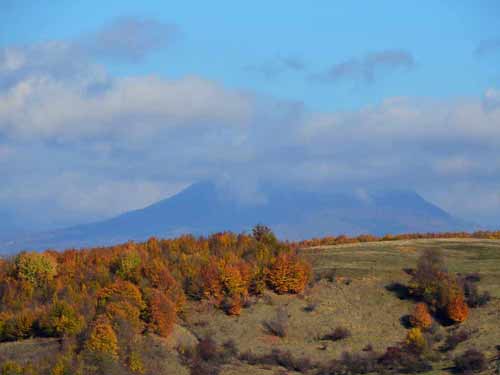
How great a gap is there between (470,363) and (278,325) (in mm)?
11158

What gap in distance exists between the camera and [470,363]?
39.9 metres

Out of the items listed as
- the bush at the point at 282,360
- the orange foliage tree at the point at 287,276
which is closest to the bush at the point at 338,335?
the bush at the point at 282,360

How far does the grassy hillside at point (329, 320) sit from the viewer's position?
42500mm

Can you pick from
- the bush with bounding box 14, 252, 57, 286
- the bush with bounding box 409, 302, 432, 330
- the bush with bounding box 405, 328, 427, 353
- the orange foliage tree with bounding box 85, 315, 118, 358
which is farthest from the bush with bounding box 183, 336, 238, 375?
the bush with bounding box 14, 252, 57, 286

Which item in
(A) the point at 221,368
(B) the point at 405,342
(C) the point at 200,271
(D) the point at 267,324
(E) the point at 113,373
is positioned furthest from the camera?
(C) the point at 200,271

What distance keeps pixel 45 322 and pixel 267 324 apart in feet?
39.0

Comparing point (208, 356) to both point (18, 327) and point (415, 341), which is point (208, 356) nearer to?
point (18, 327)

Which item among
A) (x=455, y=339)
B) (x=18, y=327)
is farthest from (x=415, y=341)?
(x=18, y=327)

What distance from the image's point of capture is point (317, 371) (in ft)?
138

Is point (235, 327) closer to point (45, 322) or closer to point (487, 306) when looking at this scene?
point (45, 322)

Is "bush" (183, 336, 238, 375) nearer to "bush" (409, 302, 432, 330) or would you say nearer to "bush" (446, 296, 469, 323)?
"bush" (409, 302, 432, 330)

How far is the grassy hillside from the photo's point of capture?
42500 mm

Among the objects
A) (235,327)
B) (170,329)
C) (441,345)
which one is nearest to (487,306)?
(441,345)

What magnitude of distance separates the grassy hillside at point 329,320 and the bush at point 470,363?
72cm
